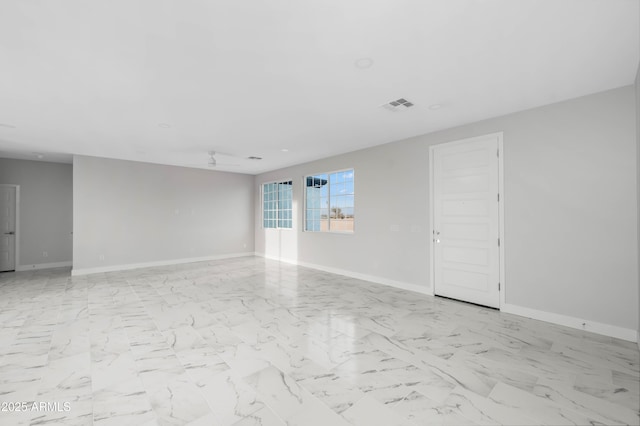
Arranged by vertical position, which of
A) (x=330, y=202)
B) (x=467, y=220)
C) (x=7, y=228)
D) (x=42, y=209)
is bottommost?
(x=7, y=228)

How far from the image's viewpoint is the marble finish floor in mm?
1891

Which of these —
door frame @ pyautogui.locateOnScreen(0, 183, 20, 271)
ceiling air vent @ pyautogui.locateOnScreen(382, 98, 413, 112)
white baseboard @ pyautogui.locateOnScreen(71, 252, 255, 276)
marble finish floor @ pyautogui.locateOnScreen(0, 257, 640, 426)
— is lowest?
marble finish floor @ pyautogui.locateOnScreen(0, 257, 640, 426)

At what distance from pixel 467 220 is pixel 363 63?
2.88 m

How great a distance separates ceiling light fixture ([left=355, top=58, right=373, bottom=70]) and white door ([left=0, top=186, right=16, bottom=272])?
8856mm

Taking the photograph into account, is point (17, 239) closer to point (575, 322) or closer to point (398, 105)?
point (398, 105)

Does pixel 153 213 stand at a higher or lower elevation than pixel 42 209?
lower

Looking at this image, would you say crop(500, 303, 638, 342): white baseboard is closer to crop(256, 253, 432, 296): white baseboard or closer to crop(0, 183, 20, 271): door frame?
crop(256, 253, 432, 296): white baseboard

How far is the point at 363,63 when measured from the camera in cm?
257

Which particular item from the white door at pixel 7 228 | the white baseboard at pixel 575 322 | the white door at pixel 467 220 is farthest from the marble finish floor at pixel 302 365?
the white door at pixel 7 228

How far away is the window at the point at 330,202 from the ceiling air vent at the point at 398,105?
2.60 m

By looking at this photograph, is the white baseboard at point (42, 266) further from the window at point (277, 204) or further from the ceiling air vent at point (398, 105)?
the ceiling air vent at point (398, 105)

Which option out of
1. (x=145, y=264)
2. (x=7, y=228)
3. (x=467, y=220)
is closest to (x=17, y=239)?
(x=7, y=228)

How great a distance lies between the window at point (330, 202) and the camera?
6.27 metres

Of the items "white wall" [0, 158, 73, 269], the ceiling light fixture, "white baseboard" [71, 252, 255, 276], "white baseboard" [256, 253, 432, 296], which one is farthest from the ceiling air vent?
"white wall" [0, 158, 73, 269]
